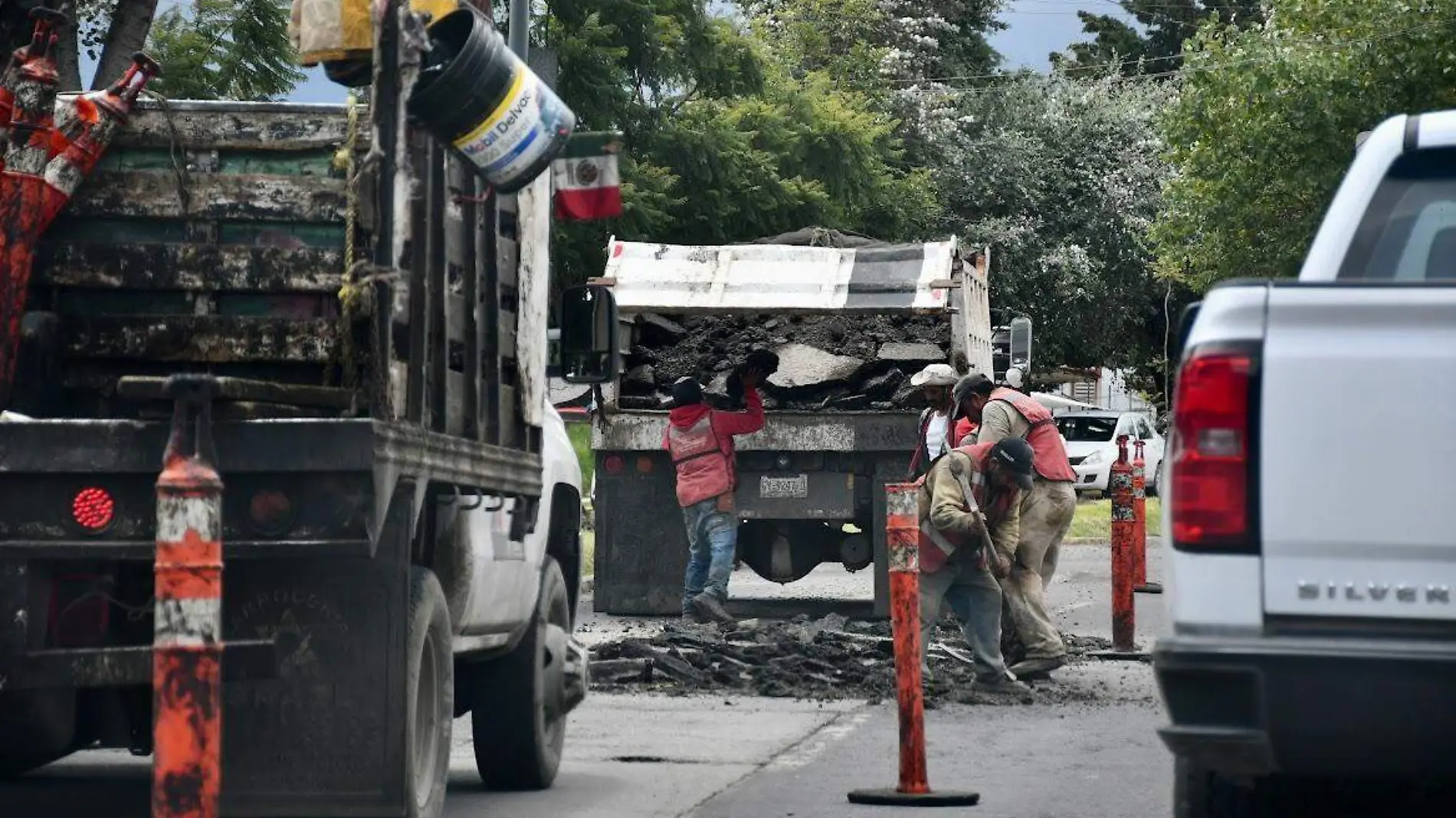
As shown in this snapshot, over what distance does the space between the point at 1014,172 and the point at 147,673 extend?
152 ft

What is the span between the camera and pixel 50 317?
6777mm

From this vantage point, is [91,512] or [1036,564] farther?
[1036,564]

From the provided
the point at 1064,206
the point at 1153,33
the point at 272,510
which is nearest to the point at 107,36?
the point at 272,510

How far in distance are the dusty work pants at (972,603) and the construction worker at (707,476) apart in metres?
3.76

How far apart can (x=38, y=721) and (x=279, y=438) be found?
1.12 meters

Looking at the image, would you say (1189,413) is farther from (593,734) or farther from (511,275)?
(593,734)

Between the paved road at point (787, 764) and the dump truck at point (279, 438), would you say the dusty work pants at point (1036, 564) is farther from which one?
the dump truck at point (279, 438)

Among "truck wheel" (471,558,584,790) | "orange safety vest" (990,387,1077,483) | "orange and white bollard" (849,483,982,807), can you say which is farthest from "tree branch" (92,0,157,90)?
"orange and white bollard" (849,483,982,807)

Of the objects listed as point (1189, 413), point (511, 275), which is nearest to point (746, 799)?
point (511, 275)

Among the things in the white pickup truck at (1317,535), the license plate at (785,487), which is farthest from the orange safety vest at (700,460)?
the white pickup truck at (1317,535)

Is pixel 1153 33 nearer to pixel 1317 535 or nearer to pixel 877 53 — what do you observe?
pixel 877 53

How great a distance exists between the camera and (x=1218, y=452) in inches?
179

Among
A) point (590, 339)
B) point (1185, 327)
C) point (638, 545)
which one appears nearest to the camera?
point (1185, 327)

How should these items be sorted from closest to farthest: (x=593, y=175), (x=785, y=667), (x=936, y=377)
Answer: (x=593, y=175) → (x=785, y=667) → (x=936, y=377)
